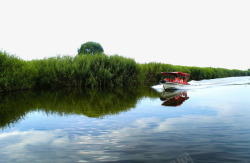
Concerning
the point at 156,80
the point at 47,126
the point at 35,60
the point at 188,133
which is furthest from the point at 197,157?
the point at 156,80

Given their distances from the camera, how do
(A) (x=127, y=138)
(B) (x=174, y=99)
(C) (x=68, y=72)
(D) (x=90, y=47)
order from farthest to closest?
(D) (x=90, y=47) → (C) (x=68, y=72) → (B) (x=174, y=99) → (A) (x=127, y=138)

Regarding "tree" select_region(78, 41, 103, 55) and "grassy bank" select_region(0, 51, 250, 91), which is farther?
"tree" select_region(78, 41, 103, 55)

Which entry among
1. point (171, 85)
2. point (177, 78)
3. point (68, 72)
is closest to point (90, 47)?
point (68, 72)

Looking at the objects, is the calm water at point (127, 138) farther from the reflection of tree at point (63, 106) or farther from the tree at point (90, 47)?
the tree at point (90, 47)

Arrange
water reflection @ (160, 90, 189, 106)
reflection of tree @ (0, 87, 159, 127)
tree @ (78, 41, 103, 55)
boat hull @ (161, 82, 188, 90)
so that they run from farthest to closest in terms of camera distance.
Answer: tree @ (78, 41, 103, 55), boat hull @ (161, 82, 188, 90), water reflection @ (160, 90, 189, 106), reflection of tree @ (0, 87, 159, 127)

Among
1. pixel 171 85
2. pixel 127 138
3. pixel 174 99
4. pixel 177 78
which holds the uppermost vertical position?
pixel 177 78

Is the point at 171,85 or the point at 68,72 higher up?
the point at 68,72

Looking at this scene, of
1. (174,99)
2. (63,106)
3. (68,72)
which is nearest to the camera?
(63,106)

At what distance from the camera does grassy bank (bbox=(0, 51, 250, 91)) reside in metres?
22.2

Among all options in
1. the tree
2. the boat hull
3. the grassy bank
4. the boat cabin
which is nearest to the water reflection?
the boat hull

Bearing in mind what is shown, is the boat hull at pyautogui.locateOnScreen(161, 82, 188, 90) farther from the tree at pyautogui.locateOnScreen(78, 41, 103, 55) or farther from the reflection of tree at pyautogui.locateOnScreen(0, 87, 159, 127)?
the tree at pyautogui.locateOnScreen(78, 41, 103, 55)

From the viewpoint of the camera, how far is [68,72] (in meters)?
27.9

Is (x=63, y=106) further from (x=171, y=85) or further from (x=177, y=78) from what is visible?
(x=177, y=78)

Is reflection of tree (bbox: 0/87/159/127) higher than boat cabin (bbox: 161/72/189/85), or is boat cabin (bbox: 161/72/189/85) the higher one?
boat cabin (bbox: 161/72/189/85)
